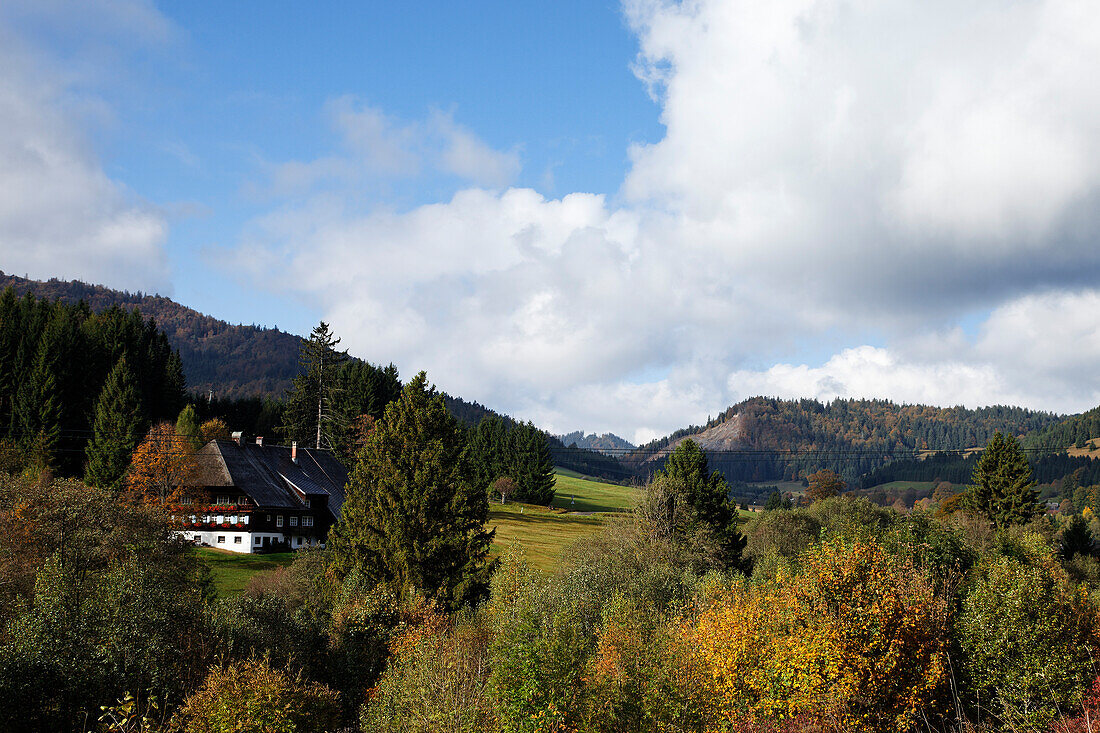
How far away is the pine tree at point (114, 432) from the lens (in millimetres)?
92250

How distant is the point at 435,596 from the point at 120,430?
6186cm

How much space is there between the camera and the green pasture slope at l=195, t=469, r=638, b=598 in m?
75.7

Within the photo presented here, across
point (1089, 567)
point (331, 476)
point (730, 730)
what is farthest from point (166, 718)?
point (1089, 567)

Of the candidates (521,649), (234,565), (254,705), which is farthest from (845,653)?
(234,565)

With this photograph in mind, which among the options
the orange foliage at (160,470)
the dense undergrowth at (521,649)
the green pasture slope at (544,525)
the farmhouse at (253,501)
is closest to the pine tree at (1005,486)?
the dense undergrowth at (521,649)

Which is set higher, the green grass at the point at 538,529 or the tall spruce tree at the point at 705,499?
the tall spruce tree at the point at 705,499

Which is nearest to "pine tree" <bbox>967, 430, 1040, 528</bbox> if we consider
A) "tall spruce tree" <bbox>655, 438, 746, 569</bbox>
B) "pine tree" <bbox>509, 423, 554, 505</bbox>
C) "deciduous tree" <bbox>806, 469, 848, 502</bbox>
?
"tall spruce tree" <bbox>655, 438, 746, 569</bbox>

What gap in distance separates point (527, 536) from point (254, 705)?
7946 cm

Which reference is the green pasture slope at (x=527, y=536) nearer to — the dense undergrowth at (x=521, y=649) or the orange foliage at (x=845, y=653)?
the dense undergrowth at (x=521, y=649)

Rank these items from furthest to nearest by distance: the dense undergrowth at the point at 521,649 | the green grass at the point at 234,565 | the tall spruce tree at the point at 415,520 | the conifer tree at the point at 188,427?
1. the conifer tree at the point at 188,427
2. the green grass at the point at 234,565
3. the tall spruce tree at the point at 415,520
4. the dense undergrowth at the point at 521,649

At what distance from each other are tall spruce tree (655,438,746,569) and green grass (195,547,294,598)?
42.8 meters

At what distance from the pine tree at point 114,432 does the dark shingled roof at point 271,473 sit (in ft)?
34.5

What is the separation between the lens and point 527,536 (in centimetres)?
10800

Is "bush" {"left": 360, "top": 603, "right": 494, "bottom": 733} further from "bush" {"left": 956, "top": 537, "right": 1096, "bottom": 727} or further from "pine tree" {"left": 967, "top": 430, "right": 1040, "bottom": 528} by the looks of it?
"pine tree" {"left": 967, "top": 430, "right": 1040, "bottom": 528}
